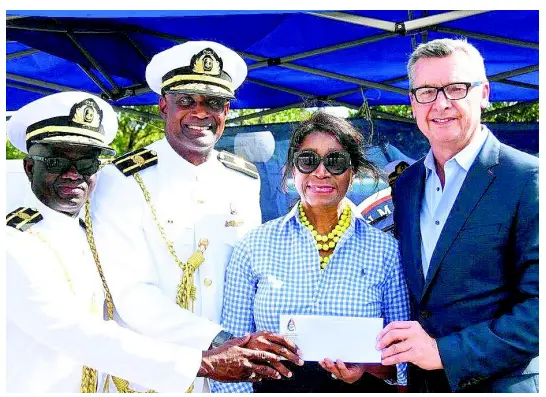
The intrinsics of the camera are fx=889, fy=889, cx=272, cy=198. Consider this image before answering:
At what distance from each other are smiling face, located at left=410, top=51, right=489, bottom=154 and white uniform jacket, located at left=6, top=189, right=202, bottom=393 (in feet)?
4.14

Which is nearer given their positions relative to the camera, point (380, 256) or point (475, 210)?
point (475, 210)

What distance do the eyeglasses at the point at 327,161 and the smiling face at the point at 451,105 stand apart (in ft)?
1.19

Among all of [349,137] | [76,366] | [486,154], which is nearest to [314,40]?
[349,137]

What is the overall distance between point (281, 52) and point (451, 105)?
7.36ft

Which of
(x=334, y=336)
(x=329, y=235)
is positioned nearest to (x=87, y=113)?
(x=329, y=235)

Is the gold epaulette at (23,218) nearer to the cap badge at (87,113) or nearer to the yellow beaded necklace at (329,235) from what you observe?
the cap badge at (87,113)

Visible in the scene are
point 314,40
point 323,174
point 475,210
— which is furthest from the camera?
point 314,40

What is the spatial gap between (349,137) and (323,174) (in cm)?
20

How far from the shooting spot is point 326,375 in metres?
3.53

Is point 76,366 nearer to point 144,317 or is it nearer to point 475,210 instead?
point 144,317

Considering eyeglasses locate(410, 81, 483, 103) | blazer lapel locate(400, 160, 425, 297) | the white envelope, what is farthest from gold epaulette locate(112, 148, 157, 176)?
eyeglasses locate(410, 81, 483, 103)

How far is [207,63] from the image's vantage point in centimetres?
364

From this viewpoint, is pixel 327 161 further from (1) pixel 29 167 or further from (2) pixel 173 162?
(1) pixel 29 167

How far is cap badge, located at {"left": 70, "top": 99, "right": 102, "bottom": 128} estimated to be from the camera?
136 inches
